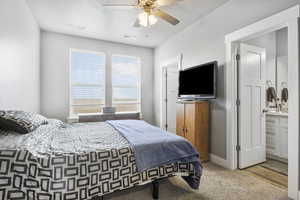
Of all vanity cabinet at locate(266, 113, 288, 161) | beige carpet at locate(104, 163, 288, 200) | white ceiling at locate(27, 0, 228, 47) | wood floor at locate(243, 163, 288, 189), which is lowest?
wood floor at locate(243, 163, 288, 189)

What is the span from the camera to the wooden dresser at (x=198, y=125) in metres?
2.78

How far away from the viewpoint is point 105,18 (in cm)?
318

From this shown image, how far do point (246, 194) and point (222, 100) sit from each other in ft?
4.71

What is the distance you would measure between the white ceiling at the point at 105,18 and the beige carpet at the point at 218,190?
242cm

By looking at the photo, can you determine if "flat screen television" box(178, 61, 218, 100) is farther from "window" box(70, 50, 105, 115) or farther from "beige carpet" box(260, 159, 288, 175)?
"window" box(70, 50, 105, 115)

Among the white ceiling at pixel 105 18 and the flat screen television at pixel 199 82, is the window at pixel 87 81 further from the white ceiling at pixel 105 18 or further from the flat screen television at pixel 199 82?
the flat screen television at pixel 199 82

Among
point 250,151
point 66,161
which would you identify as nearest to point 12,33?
point 66,161

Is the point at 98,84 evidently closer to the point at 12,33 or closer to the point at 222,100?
the point at 12,33

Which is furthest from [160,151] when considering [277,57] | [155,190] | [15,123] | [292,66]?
[277,57]

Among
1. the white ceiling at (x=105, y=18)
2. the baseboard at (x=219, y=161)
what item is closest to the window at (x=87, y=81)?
the white ceiling at (x=105, y=18)

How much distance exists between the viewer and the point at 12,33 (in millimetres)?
2201

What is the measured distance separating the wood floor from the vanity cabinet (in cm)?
52

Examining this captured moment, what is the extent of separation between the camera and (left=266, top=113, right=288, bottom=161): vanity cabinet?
2863 mm

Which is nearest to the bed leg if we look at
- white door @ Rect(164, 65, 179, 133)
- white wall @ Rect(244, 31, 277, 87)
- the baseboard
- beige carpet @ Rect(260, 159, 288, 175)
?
the baseboard
